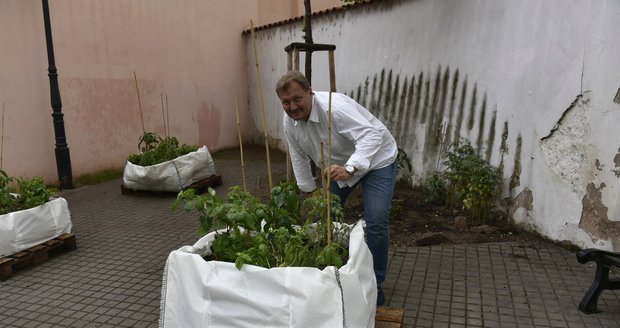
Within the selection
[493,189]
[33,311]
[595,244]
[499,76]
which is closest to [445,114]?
[499,76]

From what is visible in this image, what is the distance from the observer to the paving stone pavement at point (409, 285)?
3416 millimetres

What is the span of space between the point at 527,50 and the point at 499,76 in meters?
0.52

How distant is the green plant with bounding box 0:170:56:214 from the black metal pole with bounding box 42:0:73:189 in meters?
2.99

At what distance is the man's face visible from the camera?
3.00m

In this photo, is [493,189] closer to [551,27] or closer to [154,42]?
[551,27]

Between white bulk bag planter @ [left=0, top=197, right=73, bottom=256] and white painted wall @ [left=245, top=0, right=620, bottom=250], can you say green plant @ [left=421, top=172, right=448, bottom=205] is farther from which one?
white bulk bag planter @ [left=0, top=197, right=73, bottom=256]

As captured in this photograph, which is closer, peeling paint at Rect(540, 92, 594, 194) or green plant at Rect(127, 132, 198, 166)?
peeling paint at Rect(540, 92, 594, 194)

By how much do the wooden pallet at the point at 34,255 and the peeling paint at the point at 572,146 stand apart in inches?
195

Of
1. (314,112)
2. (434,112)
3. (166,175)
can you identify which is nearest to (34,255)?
(166,175)

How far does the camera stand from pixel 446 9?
21.2 feet

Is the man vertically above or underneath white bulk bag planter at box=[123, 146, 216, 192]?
above

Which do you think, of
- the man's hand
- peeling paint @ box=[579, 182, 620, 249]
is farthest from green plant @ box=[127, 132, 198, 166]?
peeling paint @ box=[579, 182, 620, 249]

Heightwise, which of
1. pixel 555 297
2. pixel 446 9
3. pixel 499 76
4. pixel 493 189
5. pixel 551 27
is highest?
pixel 446 9

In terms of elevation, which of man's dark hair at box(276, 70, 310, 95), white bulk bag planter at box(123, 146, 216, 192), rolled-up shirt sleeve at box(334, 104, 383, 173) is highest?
man's dark hair at box(276, 70, 310, 95)
